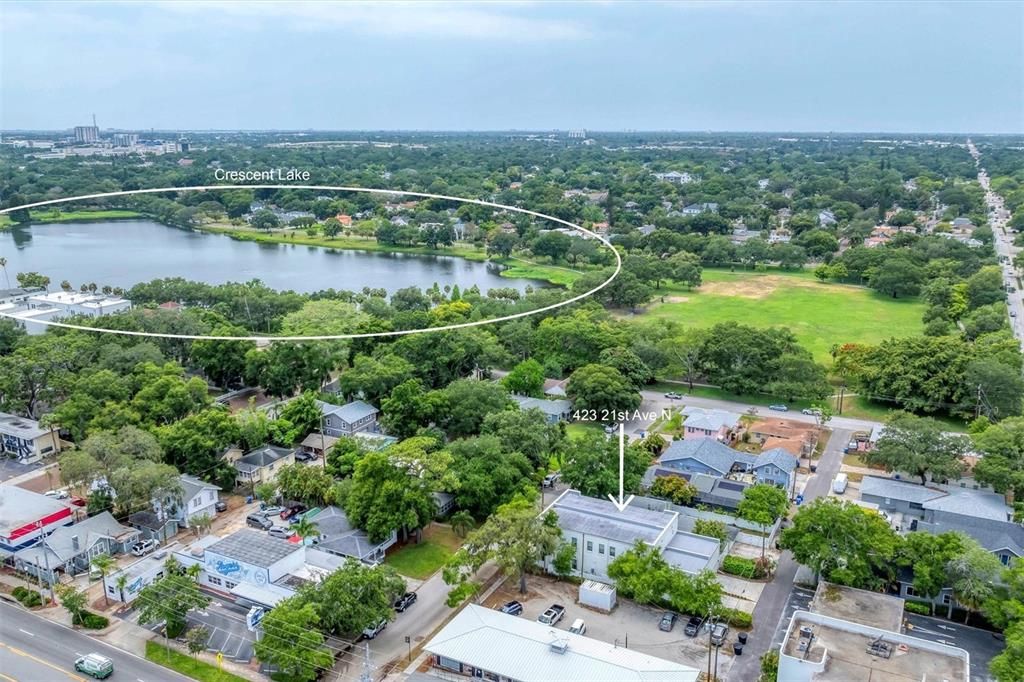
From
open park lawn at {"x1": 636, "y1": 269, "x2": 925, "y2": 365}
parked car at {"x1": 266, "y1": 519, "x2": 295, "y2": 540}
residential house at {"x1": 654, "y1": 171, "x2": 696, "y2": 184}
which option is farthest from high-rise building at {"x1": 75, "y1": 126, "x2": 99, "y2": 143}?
parked car at {"x1": 266, "y1": 519, "x2": 295, "y2": 540}

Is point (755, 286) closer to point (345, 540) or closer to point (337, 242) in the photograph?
point (337, 242)

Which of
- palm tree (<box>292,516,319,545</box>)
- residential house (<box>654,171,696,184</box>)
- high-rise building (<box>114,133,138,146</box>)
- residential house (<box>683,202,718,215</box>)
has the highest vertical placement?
high-rise building (<box>114,133,138,146</box>)

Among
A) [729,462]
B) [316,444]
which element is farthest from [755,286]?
[316,444]

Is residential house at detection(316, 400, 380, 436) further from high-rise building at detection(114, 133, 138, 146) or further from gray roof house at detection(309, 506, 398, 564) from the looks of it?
high-rise building at detection(114, 133, 138, 146)

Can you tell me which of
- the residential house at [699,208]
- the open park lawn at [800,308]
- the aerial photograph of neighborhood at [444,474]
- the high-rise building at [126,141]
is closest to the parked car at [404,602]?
the aerial photograph of neighborhood at [444,474]

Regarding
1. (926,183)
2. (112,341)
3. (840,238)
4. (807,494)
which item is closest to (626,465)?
(807,494)

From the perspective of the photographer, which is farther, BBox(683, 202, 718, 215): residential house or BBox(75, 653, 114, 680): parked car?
BBox(683, 202, 718, 215): residential house
